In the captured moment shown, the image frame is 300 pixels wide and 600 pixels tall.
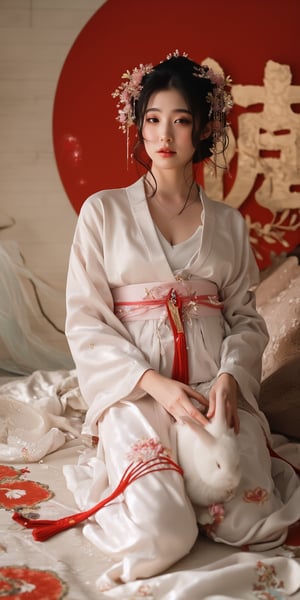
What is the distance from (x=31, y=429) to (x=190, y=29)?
7.09ft

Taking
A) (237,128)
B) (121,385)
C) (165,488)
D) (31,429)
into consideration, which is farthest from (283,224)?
(165,488)

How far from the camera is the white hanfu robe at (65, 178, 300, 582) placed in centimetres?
219

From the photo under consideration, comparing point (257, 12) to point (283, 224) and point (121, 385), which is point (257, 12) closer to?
point (283, 224)

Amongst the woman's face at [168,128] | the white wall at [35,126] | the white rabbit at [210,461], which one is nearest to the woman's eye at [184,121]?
the woman's face at [168,128]

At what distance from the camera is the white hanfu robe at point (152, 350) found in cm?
219

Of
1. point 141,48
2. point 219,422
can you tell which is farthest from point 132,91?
point 141,48

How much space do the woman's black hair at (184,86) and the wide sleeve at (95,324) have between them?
35 cm

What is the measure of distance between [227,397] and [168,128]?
2.64 ft

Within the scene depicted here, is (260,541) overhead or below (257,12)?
below

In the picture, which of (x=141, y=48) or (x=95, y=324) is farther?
Result: (x=141, y=48)

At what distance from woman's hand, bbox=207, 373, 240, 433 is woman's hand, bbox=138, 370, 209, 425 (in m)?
0.03

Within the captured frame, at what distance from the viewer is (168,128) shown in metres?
2.46

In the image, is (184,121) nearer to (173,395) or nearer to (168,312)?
(168,312)

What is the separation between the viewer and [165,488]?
2.10 metres
